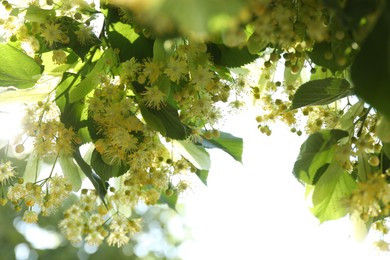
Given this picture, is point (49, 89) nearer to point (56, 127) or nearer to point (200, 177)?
point (56, 127)

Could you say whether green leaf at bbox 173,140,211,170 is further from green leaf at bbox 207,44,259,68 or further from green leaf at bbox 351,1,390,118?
green leaf at bbox 351,1,390,118

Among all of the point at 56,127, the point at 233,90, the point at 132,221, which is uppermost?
the point at 233,90

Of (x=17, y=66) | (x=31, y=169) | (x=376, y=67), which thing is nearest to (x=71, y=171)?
(x=31, y=169)

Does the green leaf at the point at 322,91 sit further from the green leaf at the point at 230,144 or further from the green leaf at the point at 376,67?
the green leaf at the point at 376,67

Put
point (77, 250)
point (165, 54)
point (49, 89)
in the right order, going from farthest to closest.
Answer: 1. point (77, 250)
2. point (49, 89)
3. point (165, 54)

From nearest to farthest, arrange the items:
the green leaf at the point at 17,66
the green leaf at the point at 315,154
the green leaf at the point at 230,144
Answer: the green leaf at the point at 315,154 < the green leaf at the point at 17,66 < the green leaf at the point at 230,144

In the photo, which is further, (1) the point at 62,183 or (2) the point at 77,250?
(2) the point at 77,250

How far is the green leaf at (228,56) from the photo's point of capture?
0.82 meters

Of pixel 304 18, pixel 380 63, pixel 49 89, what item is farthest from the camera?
pixel 49 89

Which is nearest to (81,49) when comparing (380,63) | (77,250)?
(380,63)

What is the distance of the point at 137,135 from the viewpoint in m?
0.85

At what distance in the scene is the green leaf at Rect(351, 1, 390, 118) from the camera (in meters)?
0.36

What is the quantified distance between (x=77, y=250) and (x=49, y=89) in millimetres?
5645

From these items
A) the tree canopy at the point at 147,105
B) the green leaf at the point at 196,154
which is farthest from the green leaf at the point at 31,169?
the green leaf at the point at 196,154
